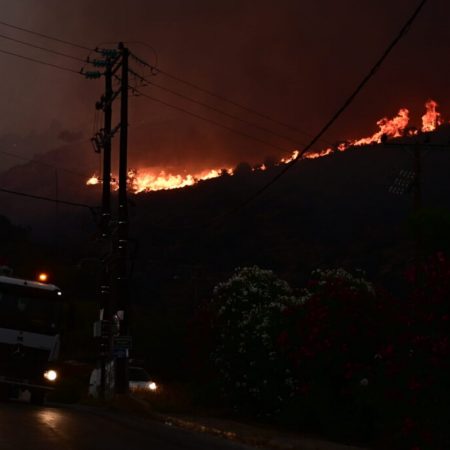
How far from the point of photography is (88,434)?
680 inches

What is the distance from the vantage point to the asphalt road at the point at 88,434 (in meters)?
15.1

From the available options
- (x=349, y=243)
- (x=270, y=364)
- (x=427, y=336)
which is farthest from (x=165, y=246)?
(x=427, y=336)

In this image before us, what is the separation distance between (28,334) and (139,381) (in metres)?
11.1

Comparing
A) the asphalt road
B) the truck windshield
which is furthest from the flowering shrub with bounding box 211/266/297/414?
the truck windshield

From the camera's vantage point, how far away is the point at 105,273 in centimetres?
3228

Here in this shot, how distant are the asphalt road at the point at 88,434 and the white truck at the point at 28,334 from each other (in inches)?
76.0

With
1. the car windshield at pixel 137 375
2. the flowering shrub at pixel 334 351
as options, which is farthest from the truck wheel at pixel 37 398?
the car windshield at pixel 137 375

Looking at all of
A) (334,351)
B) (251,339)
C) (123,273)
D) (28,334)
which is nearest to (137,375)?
(123,273)

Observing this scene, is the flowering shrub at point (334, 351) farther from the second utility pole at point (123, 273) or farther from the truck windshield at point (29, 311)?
the second utility pole at point (123, 273)

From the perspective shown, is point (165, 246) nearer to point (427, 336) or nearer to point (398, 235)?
point (398, 235)

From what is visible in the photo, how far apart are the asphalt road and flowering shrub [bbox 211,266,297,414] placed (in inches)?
114

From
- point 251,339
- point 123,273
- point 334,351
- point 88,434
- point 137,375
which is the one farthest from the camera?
point 137,375

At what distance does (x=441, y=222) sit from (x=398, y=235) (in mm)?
110347

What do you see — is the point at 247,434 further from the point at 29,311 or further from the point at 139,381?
the point at 139,381
